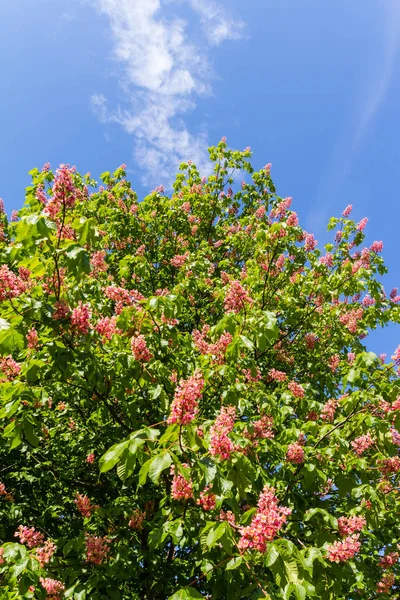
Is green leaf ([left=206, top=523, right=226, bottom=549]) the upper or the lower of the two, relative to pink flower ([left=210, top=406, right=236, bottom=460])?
lower

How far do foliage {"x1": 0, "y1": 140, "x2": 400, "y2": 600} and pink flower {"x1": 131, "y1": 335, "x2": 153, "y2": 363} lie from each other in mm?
20

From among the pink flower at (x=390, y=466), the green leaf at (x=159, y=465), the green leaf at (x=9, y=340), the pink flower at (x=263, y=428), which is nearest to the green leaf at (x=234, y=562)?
the green leaf at (x=159, y=465)

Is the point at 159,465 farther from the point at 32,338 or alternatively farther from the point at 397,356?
the point at 397,356

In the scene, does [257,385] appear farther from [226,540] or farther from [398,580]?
[398,580]

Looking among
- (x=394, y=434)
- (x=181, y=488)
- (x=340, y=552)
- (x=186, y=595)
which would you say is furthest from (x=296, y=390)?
(x=186, y=595)

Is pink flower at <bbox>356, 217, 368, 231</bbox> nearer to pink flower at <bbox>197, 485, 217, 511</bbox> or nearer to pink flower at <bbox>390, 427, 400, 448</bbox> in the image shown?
pink flower at <bbox>390, 427, 400, 448</bbox>

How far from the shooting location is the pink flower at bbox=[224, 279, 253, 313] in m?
5.60

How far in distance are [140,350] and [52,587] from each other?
2206 millimetres

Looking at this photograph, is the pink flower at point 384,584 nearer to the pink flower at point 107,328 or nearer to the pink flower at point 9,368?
the pink flower at point 107,328

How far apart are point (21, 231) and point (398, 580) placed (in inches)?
323

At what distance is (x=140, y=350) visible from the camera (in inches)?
171

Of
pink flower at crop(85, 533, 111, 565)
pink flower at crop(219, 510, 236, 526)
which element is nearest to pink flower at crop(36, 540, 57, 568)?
pink flower at crop(85, 533, 111, 565)

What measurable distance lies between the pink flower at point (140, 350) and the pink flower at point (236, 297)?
1.74m

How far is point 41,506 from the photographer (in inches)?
239
